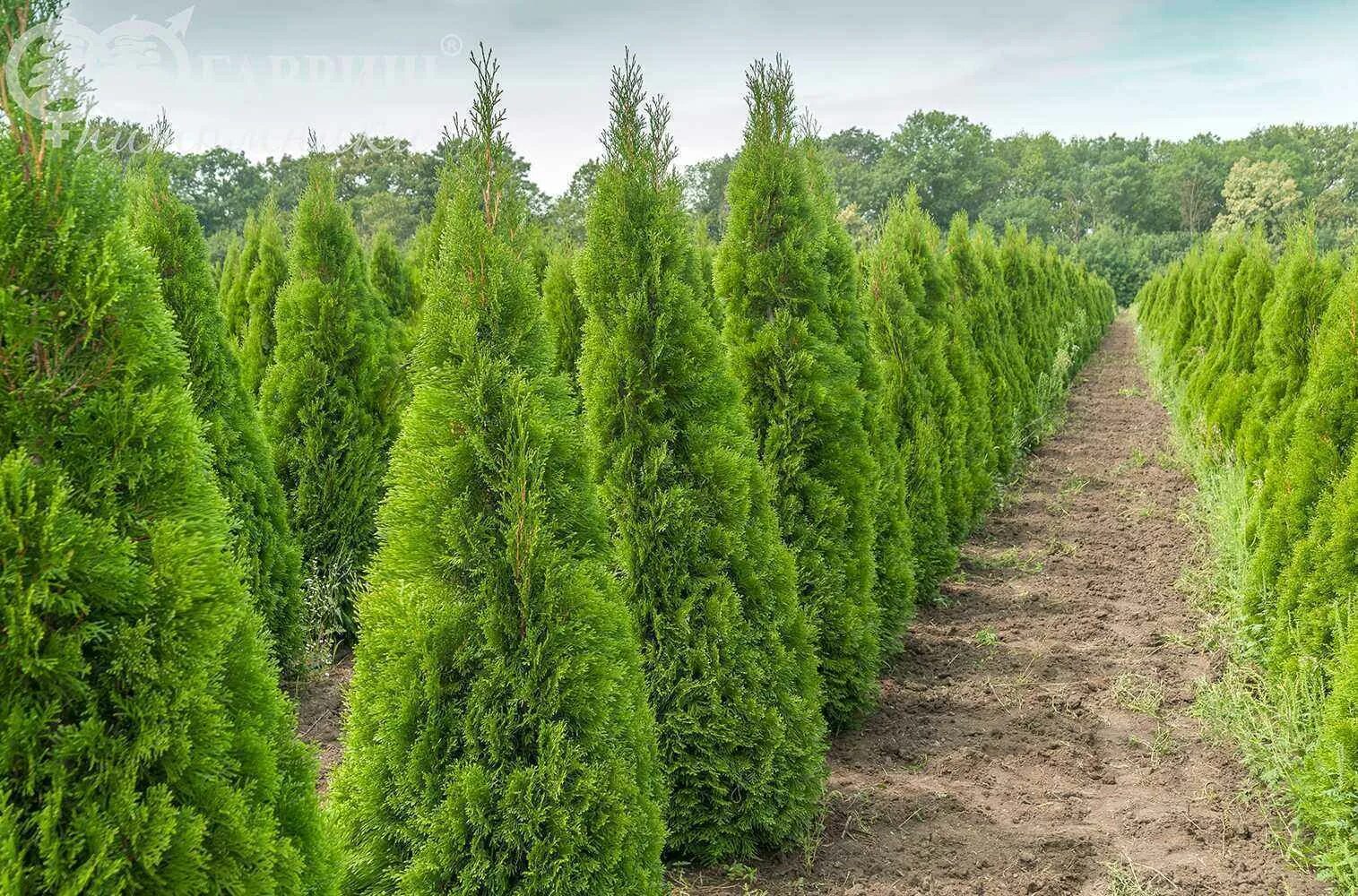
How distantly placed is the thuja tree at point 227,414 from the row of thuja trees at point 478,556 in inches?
1.0

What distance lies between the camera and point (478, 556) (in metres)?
3.29

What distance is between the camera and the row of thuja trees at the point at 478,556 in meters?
2.00

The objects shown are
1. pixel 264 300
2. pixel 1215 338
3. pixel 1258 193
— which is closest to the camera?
pixel 264 300

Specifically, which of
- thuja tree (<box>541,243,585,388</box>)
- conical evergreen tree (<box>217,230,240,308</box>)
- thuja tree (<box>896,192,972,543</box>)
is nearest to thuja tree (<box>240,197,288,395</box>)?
thuja tree (<box>541,243,585,388</box>)

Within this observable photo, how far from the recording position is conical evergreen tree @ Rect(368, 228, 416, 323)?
43.9ft

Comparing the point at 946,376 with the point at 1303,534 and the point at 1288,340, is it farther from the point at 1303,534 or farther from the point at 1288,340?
the point at 1303,534

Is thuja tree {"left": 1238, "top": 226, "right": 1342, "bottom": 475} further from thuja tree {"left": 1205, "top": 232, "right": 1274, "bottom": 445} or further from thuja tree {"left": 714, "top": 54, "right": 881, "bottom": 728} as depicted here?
thuja tree {"left": 714, "top": 54, "right": 881, "bottom": 728}

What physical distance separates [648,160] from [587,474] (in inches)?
74.6

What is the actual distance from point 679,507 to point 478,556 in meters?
1.41

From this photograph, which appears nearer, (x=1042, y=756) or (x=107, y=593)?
(x=107, y=593)

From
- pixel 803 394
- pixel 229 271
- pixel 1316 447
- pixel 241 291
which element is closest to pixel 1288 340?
pixel 1316 447

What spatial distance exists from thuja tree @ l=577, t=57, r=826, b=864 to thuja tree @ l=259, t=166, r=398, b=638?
3774mm

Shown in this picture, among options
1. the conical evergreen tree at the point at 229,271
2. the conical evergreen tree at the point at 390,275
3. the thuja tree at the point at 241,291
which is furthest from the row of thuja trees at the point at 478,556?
the conical evergreen tree at the point at 229,271

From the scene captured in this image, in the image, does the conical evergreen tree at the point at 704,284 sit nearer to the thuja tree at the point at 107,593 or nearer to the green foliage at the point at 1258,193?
the thuja tree at the point at 107,593
